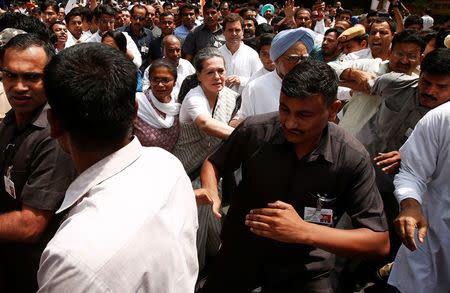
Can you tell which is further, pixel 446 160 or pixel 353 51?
pixel 353 51

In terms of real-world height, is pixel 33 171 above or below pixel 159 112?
above

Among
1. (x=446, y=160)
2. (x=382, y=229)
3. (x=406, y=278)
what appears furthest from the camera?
(x=406, y=278)

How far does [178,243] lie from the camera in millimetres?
1129

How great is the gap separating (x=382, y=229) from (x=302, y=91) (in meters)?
A: 0.75

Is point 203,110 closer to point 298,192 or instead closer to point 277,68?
point 277,68

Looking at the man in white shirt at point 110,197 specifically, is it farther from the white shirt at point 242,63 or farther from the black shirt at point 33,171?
the white shirt at point 242,63

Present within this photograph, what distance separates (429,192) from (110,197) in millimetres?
1955

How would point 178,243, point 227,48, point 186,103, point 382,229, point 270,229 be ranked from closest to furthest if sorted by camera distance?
point 178,243 → point 270,229 → point 382,229 → point 186,103 → point 227,48

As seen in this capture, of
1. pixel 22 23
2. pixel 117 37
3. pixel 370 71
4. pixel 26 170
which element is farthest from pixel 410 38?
pixel 22 23

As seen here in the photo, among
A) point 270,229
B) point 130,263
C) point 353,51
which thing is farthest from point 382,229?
point 353,51

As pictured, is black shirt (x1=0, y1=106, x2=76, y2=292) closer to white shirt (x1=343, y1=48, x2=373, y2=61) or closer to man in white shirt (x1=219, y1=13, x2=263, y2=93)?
man in white shirt (x1=219, y1=13, x2=263, y2=93)

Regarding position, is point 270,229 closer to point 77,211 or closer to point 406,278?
point 77,211

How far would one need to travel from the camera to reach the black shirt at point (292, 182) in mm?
1877

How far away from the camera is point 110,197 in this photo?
1.02 meters
